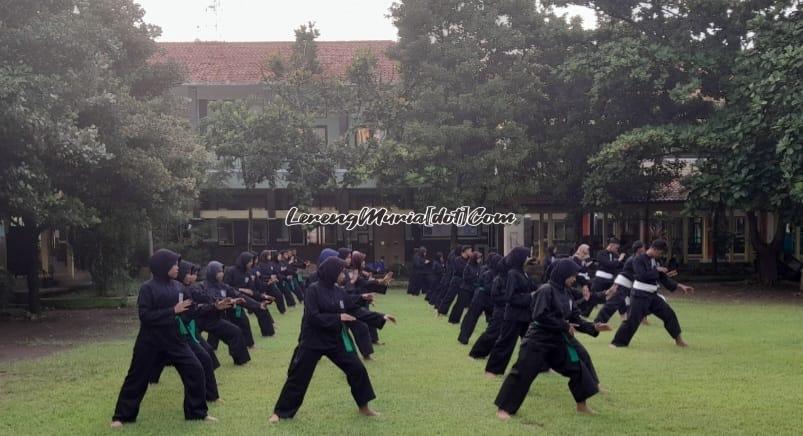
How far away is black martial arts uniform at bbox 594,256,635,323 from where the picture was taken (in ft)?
47.2

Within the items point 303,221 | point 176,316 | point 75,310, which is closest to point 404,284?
point 303,221

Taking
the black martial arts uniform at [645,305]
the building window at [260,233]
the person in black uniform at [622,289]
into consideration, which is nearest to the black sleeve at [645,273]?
the black martial arts uniform at [645,305]

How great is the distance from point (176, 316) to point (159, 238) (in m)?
23.3

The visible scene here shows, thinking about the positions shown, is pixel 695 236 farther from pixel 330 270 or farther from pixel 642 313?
pixel 330 270

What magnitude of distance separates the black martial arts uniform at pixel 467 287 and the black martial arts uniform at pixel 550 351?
7522 mm

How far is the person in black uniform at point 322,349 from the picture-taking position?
825 centimetres

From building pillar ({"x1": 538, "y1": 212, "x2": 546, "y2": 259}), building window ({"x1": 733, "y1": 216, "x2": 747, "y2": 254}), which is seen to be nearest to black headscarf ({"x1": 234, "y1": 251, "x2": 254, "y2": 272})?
building pillar ({"x1": 538, "y1": 212, "x2": 546, "y2": 259})

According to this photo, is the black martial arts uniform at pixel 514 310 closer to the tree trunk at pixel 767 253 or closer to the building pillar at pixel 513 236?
the tree trunk at pixel 767 253

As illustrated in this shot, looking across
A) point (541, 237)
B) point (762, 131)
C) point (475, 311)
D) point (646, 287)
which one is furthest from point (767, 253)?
point (475, 311)

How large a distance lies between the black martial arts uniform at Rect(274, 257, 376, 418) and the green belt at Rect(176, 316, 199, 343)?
1.32m

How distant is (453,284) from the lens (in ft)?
59.0

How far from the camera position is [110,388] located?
1043 centimetres

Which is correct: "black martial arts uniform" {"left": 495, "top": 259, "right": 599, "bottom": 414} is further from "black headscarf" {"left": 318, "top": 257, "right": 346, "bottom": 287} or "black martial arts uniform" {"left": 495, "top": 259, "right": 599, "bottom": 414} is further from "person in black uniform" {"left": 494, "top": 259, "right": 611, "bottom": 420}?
"black headscarf" {"left": 318, "top": 257, "right": 346, "bottom": 287}

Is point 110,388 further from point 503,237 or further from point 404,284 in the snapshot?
point 503,237
